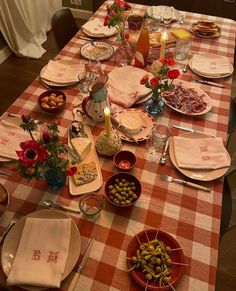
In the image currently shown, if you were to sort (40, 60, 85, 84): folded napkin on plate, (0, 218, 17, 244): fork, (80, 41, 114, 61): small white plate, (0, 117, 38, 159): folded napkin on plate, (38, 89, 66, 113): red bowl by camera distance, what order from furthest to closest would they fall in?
1. (80, 41, 114, 61): small white plate
2. (40, 60, 85, 84): folded napkin on plate
3. (38, 89, 66, 113): red bowl
4. (0, 117, 38, 159): folded napkin on plate
5. (0, 218, 17, 244): fork

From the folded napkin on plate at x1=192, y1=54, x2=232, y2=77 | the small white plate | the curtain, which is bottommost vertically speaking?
the curtain

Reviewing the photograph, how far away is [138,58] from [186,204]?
95cm

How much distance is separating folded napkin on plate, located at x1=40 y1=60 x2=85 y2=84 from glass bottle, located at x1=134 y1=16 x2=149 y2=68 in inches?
13.1

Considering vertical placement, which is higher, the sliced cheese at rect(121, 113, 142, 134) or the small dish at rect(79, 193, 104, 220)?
the sliced cheese at rect(121, 113, 142, 134)

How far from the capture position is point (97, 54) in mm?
1749

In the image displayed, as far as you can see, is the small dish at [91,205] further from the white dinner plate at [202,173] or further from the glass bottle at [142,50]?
the glass bottle at [142,50]

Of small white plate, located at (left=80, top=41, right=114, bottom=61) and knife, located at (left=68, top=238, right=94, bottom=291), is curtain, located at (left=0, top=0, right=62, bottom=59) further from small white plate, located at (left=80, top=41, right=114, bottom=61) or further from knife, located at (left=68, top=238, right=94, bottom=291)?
knife, located at (left=68, top=238, right=94, bottom=291)

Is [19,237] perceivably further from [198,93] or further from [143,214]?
[198,93]

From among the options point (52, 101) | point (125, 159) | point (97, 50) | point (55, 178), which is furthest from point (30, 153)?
point (97, 50)

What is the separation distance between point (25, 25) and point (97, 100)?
241 cm

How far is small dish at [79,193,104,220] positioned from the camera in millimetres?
1027

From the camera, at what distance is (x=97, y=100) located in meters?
1.27

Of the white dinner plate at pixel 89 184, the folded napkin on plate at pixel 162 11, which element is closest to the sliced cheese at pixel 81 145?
the white dinner plate at pixel 89 184

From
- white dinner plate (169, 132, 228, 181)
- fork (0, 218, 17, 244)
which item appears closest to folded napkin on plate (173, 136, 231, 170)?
white dinner plate (169, 132, 228, 181)
